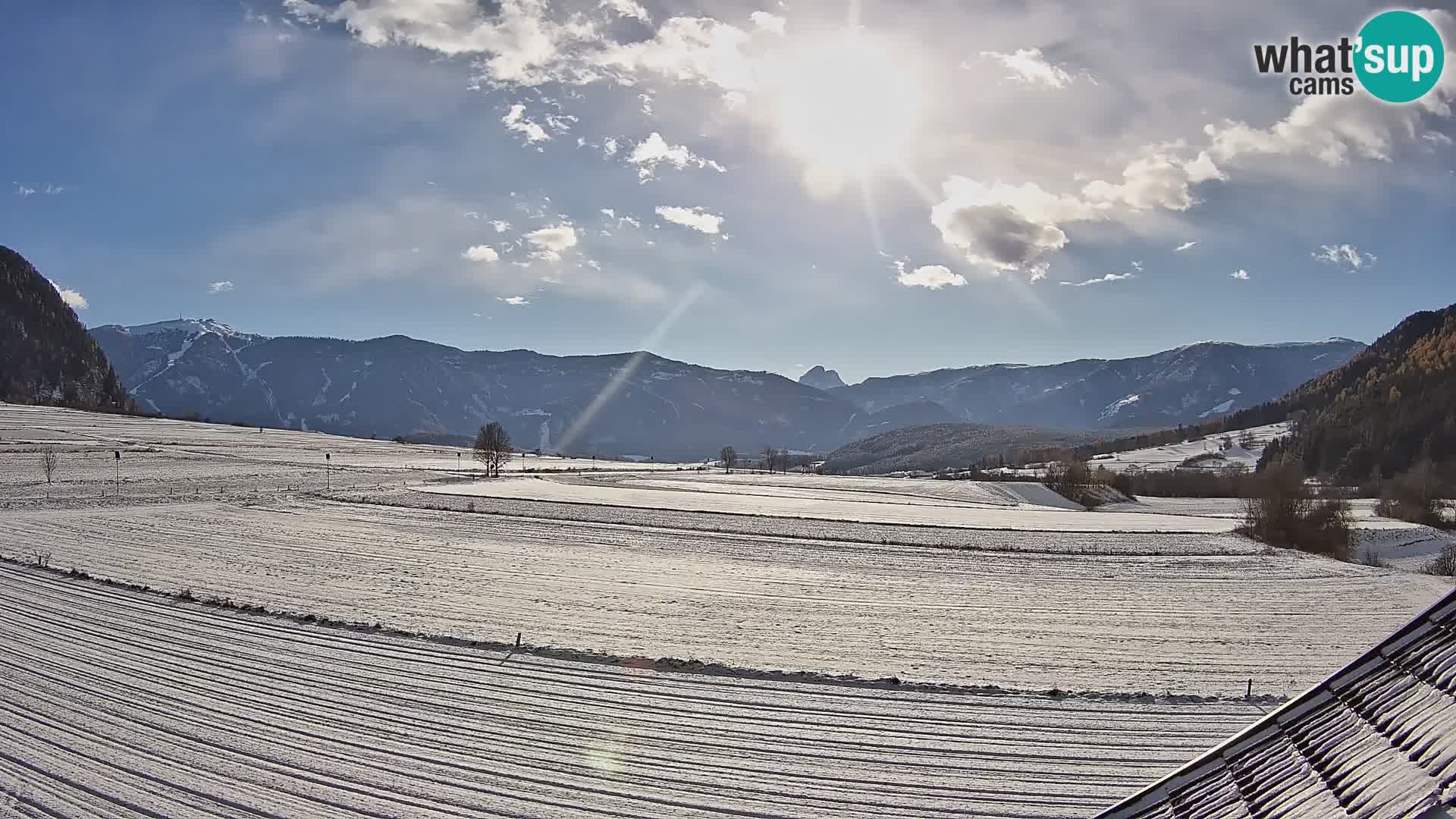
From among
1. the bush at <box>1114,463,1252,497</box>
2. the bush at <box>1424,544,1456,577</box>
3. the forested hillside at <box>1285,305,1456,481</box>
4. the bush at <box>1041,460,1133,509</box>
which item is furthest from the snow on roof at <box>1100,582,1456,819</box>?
the forested hillside at <box>1285,305,1456,481</box>

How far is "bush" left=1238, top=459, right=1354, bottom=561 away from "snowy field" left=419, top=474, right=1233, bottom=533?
4.68 m

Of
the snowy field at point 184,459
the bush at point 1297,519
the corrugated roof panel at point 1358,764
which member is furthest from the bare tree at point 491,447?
the corrugated roof panel at point 1358,764

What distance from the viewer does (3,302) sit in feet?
649

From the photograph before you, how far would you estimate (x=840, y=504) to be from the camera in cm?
6819

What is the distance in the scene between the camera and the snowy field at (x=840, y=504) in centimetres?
5522

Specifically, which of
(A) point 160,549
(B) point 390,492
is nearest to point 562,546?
(A) point 160,549

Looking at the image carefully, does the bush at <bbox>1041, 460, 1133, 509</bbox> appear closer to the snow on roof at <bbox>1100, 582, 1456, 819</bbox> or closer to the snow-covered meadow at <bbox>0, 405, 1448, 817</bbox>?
the snow-covered meadow at <bbox>0, 405, 1448, 817</bbox>

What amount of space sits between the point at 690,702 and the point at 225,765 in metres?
7.01

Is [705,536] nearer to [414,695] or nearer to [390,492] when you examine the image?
[414,695]

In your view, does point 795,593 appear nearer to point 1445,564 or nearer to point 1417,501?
point 1445,564

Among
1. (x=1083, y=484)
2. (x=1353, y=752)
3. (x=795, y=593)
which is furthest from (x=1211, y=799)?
(x=1083, y=484)

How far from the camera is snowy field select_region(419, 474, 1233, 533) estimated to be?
55219 mm

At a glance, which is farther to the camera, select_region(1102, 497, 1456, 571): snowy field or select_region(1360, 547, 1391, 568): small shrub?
select_region(1102, 497, 1456, 571): snowy field

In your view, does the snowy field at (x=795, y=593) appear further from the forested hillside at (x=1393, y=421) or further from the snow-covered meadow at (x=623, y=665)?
the forested hillside at (x=1393, y=421)
